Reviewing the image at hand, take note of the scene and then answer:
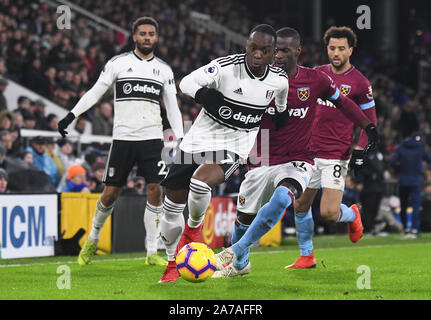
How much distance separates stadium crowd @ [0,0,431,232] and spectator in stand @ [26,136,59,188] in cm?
1

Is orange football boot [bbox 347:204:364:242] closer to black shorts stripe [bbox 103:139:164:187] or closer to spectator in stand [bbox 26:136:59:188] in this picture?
black shorts stripe [bbox 103:139:164:187]

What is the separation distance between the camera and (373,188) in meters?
16.2

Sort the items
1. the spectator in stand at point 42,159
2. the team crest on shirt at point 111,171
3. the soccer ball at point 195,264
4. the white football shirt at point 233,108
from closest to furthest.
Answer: the soccer ball at point 195,264 → the white football shirt at point 233,108 → the team crest on shirt at point 111,171 → the spectator in stand at point 42,159

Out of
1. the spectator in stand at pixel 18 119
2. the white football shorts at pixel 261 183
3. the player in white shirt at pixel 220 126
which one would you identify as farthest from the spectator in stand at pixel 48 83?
the player in white shirt at pixel 220 126

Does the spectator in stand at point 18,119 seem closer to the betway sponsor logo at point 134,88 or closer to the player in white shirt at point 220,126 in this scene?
the betway sponsor logo at point 134,88

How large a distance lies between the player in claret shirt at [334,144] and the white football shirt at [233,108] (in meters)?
1.84

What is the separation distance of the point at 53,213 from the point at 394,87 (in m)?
19.5

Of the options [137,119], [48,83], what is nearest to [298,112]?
A: [137,119]

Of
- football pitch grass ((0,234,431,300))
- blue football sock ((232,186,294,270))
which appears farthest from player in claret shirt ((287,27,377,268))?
blue football sock ((232,186,294,270))

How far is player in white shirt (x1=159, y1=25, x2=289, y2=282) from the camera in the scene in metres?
6.64

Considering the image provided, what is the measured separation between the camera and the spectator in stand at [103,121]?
1455 cm

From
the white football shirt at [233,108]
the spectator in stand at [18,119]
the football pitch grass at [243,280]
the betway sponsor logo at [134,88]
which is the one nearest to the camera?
the football pitch grass at [243,280]

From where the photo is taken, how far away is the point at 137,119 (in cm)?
875
